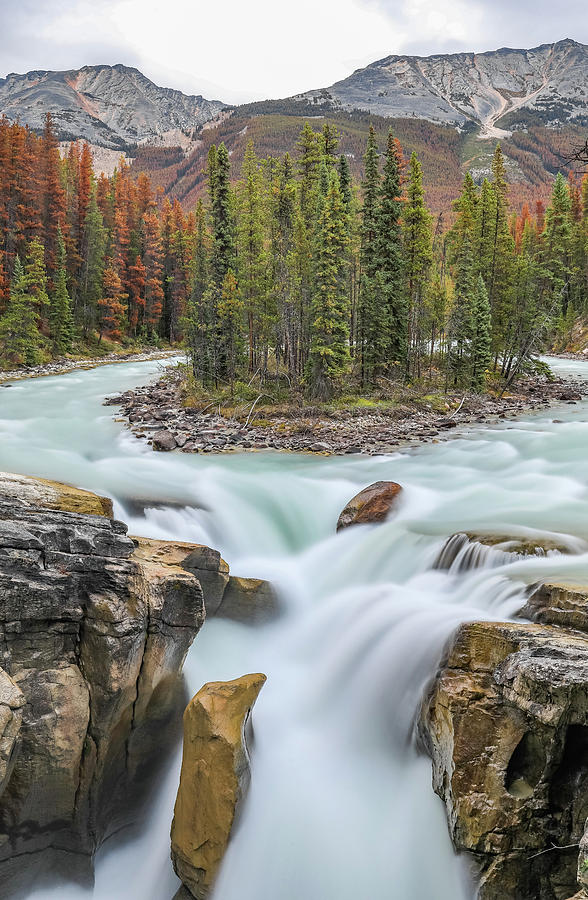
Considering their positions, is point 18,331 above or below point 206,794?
above

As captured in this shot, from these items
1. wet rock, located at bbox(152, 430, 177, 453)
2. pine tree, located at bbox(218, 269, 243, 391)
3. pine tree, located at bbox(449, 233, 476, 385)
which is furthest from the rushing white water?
pine tree, located at bbox(449, 233, 476, 385)

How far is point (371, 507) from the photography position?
1141 cm

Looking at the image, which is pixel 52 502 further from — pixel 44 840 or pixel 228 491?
pixel 228 491

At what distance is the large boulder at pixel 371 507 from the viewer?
1127 centimetres

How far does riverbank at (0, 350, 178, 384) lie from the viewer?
33.7 m

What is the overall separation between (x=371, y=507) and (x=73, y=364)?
3486cm

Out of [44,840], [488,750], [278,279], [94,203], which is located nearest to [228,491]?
[44,840]

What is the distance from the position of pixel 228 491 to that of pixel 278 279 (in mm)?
13790

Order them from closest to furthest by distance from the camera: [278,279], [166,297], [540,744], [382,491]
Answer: [540,744], [382,491], [278,279], [166,297]

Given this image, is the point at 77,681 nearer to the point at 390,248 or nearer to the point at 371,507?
the point at 371,507

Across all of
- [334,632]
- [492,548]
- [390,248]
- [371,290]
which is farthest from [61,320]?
[492,548]

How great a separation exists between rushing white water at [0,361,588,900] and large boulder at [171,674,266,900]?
25 cm

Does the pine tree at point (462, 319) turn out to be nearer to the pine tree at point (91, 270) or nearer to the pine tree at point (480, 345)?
the pine tree at point (480, 345)

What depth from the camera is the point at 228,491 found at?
13391mm
